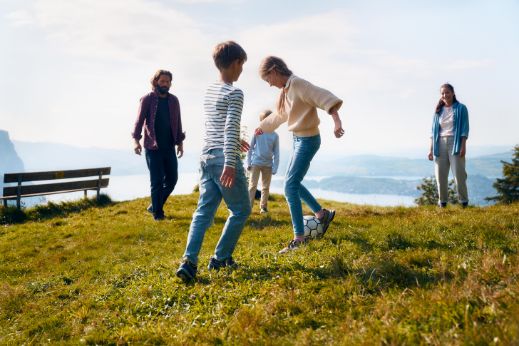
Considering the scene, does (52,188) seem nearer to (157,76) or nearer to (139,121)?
(139,121)

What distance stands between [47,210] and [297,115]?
37.7 ft

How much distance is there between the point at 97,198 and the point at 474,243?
45.5ft

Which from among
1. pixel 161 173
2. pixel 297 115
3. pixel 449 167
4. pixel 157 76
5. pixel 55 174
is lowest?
pixel 55 174

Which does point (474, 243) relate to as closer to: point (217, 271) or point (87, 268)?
point (217, 271)

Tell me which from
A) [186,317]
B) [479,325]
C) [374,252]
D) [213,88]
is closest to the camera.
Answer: [479,325]

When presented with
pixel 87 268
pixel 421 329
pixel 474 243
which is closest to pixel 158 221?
pixel 87 268

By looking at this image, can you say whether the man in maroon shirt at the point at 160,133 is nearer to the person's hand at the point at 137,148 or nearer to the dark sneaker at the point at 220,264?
the person's hand at the point at 137,148

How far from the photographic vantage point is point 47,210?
1438 centimetres

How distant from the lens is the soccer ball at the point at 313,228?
22.8 feet

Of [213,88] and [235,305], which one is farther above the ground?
[213,88]

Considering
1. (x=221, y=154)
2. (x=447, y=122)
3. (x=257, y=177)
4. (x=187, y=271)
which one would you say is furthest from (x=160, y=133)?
(x=447, y=122)

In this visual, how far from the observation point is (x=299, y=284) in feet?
15.4

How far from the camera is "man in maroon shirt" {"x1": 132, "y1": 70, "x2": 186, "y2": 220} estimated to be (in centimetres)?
1061

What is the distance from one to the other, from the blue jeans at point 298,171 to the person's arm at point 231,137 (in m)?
1.61
